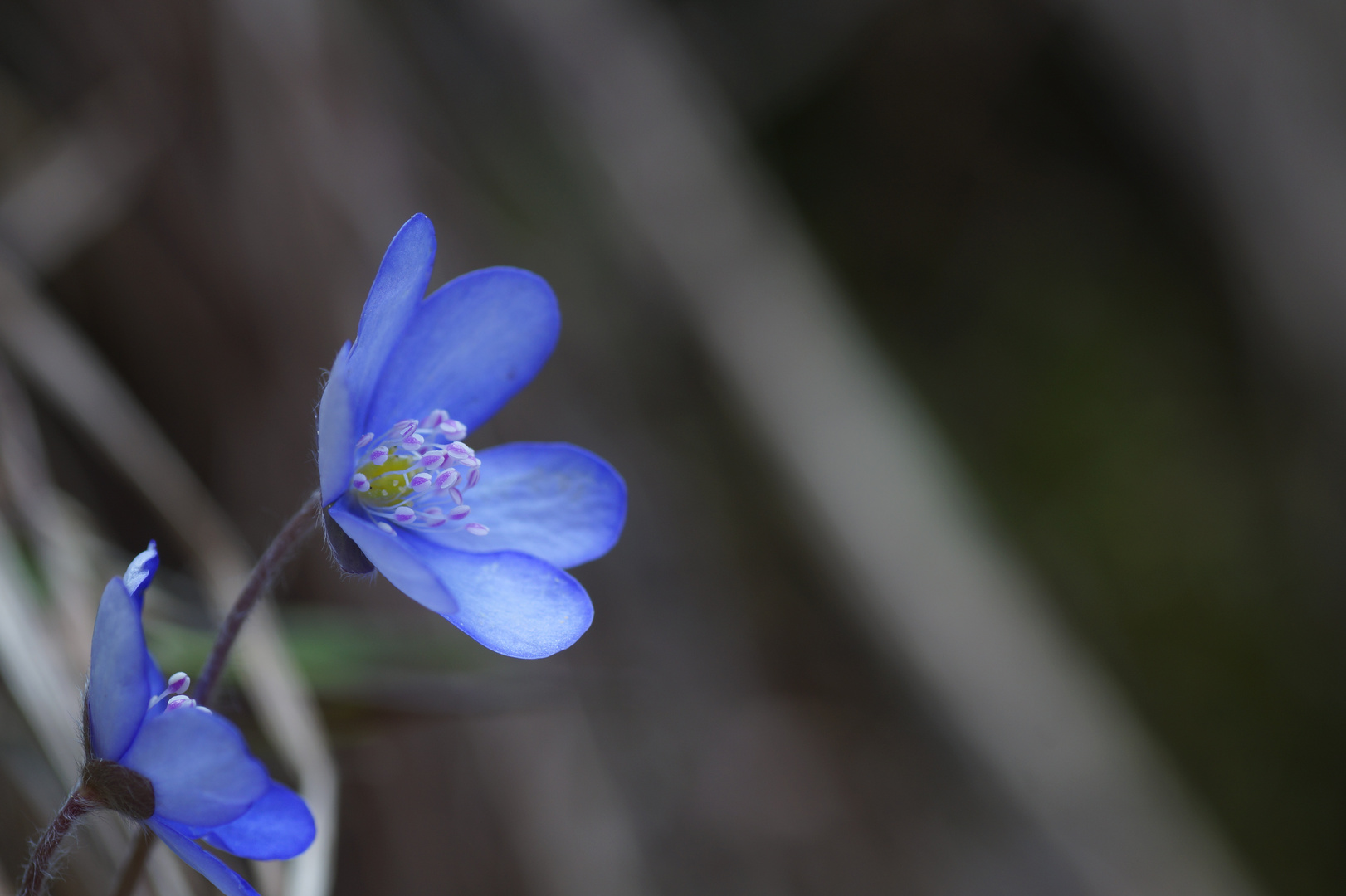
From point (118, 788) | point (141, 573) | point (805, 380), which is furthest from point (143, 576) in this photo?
point (805, 380)

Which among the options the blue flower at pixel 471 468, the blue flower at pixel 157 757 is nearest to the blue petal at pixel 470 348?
the blue flower at pixel 471 468

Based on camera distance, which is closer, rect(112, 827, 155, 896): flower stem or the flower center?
rect(112, 827, 155, 896): flower stem

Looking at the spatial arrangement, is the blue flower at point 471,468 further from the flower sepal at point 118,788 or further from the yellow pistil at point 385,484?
the flower sepal at point 118,788

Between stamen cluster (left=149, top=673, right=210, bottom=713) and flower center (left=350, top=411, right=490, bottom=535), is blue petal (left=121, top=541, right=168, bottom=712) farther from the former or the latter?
flower center (left=350, top=411, right=490, bottom=535)

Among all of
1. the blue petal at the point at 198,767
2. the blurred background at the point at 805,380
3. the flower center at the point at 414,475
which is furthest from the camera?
the blurred background at the point at 805,380

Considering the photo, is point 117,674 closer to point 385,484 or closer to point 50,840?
point 50,840

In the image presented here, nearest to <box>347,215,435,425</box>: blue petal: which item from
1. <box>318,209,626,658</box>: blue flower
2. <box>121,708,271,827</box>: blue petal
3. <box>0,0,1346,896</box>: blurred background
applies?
<box>318,209,626,658</box>: blue flower
